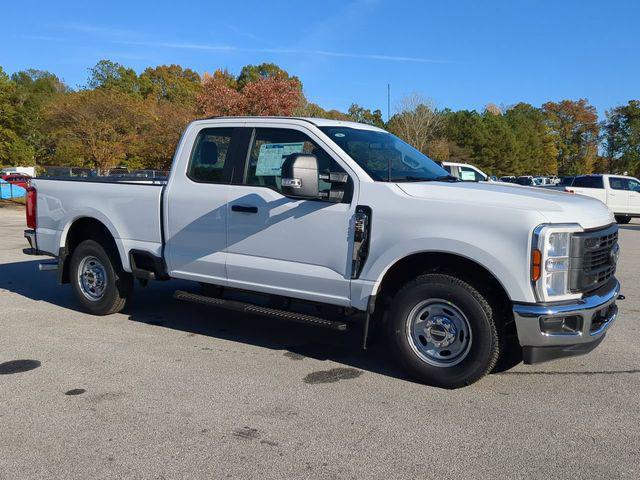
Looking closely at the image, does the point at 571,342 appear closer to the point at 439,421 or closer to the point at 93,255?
the point at 439,421

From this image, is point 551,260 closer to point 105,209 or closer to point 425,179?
point 425,179

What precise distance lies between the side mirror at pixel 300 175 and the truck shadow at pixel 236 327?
1614 mm

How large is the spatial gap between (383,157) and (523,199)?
4.47 feet

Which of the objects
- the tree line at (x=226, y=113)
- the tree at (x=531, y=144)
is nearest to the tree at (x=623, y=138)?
the tree line at (x=226, y=113)

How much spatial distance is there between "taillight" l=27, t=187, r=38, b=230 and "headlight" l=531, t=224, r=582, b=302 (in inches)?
229

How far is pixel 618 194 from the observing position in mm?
21562

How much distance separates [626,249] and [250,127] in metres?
11.4

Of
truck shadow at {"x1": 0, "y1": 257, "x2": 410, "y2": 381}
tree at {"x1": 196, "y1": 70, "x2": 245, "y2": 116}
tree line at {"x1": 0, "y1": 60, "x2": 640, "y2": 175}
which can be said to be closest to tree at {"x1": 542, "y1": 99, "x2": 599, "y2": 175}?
tree line at {"x1": 0, "y1": 60, "x2": 640, "y2": 175}

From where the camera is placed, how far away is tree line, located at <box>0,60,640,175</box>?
2973 cm

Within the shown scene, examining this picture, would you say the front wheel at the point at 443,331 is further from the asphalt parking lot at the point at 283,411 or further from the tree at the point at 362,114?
the tree at the point at 362,114

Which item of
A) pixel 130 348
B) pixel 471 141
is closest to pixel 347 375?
pixel 130 348

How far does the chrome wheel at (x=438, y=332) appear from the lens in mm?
4508

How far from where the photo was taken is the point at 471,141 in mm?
68812

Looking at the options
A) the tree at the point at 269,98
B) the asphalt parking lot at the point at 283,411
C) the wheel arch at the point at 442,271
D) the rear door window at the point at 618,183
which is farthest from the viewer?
the tree at the point at 269,98
